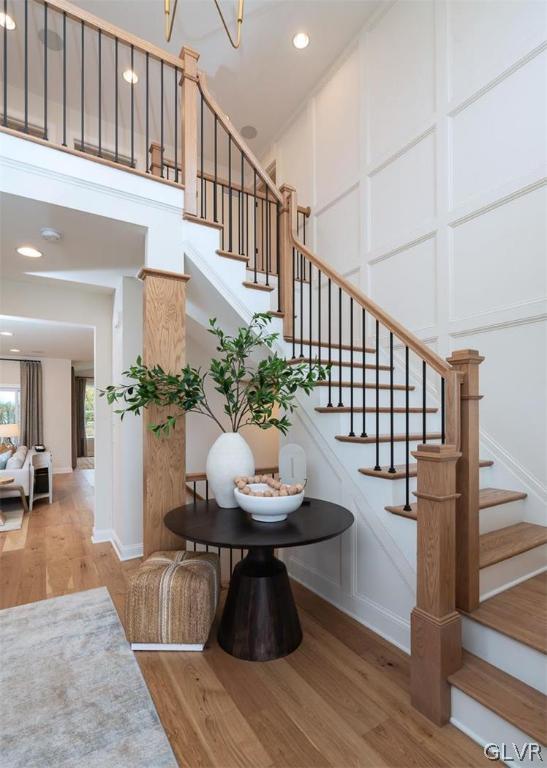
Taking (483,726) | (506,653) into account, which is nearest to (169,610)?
(483,726)

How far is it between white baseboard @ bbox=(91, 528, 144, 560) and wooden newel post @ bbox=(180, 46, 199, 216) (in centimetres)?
280

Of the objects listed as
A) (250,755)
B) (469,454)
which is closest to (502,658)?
(469,454)

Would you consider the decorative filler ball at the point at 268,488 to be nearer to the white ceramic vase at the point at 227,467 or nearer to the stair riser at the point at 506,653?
the white ceramic vase at the point at 227,467

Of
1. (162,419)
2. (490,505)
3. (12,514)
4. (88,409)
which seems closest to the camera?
(490,505)

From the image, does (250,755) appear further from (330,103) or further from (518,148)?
(330,103)

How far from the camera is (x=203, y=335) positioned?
159 inches

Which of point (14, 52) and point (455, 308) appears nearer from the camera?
point (455, 308)

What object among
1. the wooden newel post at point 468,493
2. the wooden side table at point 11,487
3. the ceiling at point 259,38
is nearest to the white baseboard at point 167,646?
the wooden newel post at point 468,493

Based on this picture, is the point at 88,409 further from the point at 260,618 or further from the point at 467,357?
the point at 467,357

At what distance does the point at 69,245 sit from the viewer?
282cm

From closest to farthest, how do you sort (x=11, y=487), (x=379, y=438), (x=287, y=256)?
(x=379, y=438), (x=287, y=256), (x=11, y=487)

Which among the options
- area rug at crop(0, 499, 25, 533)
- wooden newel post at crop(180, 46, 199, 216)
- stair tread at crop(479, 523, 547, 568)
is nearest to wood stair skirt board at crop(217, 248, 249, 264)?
wooden newel post at crop(180, 46, 199, 216)

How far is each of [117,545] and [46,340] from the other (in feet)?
14.6

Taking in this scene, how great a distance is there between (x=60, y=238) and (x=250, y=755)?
9.75ft
